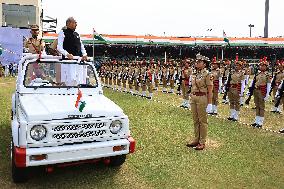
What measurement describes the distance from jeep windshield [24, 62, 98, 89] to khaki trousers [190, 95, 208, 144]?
7.67ft

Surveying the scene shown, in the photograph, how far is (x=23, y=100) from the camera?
17.0 feet

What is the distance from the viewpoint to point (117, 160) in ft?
18.4

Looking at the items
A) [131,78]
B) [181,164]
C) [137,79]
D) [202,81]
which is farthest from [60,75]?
[131,78]

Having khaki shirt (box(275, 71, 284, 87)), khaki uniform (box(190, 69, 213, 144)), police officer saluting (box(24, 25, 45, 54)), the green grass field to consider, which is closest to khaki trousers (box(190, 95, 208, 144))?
khaki uniform (box(190, 69, 213, 144))

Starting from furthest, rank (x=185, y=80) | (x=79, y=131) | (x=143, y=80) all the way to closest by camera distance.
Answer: (x=143, y=80) < (x=185, y=80) < (x=79, y=131)

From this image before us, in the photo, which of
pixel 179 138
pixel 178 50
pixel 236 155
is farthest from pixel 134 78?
pixel 178 50

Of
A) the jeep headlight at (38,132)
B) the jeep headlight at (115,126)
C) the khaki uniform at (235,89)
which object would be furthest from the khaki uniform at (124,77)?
the jeep headlight at (38,132)

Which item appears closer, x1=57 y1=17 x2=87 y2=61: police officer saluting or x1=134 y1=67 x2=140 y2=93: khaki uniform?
x1=57 y1=17 x2=87 y2=61: police officer saluting

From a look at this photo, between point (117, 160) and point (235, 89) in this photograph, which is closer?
point (117, 160)

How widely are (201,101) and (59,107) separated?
3360 millimetres

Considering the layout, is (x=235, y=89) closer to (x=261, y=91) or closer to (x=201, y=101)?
(x=261, y=91)

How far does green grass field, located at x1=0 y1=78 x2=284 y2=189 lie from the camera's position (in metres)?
5.20

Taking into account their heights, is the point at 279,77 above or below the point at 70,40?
below

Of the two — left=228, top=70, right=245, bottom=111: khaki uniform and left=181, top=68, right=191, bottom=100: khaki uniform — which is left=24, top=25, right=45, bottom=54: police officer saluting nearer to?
left=228, top=70, right=245, bottom=111: khaki uniform
